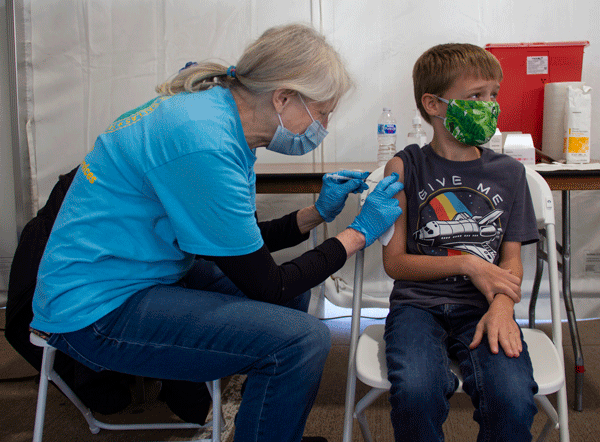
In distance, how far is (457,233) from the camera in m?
1.20

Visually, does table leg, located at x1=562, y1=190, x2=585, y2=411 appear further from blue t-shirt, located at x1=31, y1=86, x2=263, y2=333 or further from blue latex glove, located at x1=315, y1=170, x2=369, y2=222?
blue t-shirt, located at x1=31, y1=86, x2=263, y2=333

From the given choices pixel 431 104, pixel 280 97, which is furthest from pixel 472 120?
pixel 280 97

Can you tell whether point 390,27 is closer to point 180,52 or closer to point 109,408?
point 180,52

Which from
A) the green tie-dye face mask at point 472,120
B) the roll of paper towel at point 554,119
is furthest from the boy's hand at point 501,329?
the roll of paper towel at point 554,119

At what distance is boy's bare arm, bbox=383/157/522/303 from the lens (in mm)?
1110

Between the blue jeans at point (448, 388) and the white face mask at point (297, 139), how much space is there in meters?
0.49

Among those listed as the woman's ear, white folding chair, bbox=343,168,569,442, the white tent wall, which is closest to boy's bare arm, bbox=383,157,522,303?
white folding chair, bbox=343,168,569,442

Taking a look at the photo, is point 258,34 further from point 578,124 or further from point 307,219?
point 578,124

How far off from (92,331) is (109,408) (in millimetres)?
643

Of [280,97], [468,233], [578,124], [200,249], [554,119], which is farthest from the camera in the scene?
[554,119]

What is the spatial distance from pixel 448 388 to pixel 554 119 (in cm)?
128

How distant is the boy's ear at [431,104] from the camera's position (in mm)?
1280

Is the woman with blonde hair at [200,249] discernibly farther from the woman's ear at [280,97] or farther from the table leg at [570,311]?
the table leg at [570,311]

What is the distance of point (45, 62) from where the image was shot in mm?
2453
